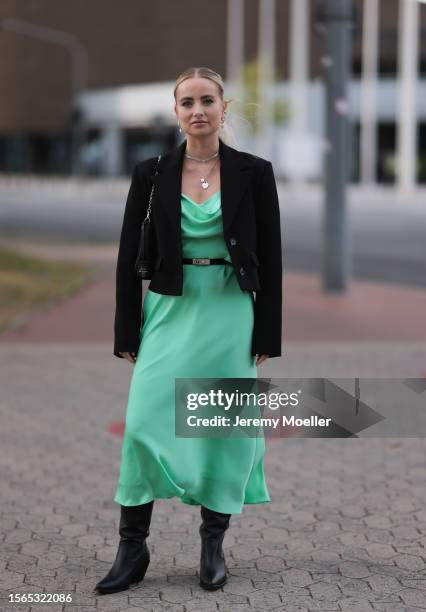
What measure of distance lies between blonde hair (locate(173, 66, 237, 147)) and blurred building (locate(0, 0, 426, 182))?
56598 mm

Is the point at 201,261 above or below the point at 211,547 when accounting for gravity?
above

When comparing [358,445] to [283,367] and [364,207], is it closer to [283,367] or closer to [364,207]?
[283,367]

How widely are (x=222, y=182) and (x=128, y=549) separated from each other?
49.4 inches

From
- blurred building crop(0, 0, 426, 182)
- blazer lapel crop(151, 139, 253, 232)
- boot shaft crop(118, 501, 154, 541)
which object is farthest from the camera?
blurred building crop(0, 0, 426, 182)

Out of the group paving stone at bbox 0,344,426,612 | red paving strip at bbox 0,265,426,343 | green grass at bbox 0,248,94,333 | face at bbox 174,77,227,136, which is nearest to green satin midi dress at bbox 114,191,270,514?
face at bbox 174,77,227,136

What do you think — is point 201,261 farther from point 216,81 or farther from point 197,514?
point 197,514

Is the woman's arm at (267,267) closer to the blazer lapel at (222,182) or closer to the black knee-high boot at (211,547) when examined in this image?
the blazer lapel at (222,182)

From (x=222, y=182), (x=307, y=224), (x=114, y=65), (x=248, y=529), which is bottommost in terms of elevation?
(x=248, y=529)

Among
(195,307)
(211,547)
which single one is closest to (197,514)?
(211,547)

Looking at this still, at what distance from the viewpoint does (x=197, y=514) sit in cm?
503

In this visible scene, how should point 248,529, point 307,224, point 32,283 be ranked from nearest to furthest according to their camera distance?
point 248,529 → point 32,283 → point 307,224

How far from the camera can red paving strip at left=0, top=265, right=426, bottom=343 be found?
399 inches

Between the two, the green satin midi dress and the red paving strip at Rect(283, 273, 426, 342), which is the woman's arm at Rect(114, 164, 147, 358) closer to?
the green satin midi dress

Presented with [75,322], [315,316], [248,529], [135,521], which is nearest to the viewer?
[135,521]
